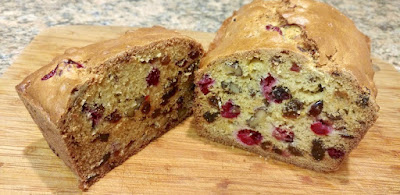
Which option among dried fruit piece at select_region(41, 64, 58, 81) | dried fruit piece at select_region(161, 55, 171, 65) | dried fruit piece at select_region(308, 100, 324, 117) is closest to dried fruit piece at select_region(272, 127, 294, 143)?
dried fruit piece at select_region(308, 100, 324, 117)

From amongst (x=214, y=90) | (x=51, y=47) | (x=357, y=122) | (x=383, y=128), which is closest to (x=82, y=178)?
(x=214, y=90)

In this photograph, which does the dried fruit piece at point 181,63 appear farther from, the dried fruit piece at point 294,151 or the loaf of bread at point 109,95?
the dried fruit piece at point 294,151

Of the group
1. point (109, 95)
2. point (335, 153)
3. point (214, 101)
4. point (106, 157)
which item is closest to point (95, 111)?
point (109, 95)

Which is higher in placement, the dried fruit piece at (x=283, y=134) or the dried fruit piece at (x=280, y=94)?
the dried fruit piece at (x=280, y=94)

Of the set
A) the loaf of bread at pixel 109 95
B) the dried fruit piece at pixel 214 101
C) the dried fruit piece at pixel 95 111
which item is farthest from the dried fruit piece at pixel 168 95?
the dried fruit piece at pixel 95 111

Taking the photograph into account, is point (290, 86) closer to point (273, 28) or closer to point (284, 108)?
point (284, 108)

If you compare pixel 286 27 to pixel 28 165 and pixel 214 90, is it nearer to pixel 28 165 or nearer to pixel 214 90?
pixel 214 90
